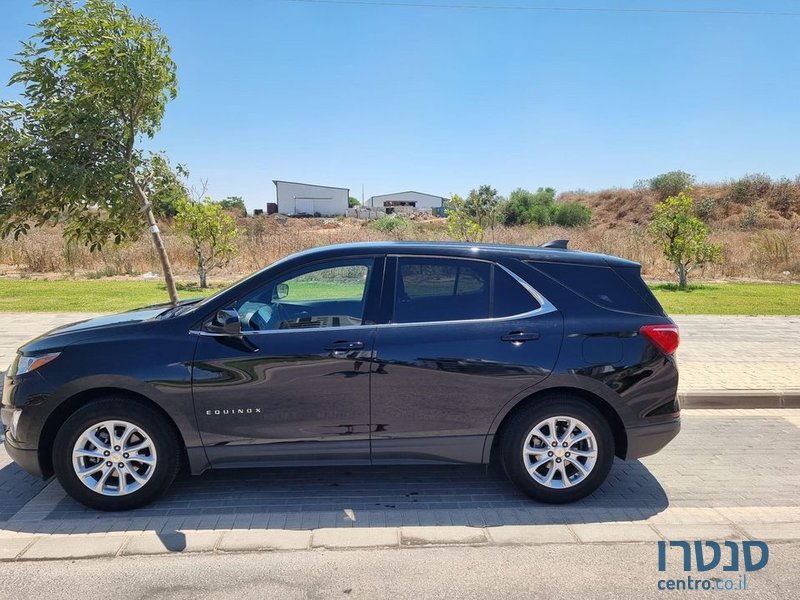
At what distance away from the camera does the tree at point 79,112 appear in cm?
647

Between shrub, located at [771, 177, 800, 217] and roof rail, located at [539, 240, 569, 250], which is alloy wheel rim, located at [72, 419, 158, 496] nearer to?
roof rail, located at [539, 240, 569, 250]

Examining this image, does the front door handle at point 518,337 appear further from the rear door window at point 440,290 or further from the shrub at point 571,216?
the shrub at point 571,216

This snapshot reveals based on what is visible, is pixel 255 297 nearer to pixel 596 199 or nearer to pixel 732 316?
pixel 732 316

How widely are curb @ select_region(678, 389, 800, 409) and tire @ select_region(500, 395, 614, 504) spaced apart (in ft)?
10.5

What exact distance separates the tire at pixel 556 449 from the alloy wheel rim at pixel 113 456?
2.41 m

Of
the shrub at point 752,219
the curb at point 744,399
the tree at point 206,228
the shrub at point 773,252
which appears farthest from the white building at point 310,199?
the curb at point 744,399

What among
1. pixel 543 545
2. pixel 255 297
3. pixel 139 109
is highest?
pixel 139 109

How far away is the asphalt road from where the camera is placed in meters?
3.08

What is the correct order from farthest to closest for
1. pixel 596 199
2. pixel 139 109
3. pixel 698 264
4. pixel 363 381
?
pixel 596 199, pixel 698 264, pixel 139 109, pixel 363 381

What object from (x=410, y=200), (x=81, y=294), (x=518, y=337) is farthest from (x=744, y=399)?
(x=410, y=200)

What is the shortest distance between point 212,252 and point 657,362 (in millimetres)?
17148

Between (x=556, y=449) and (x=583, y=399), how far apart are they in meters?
0.39

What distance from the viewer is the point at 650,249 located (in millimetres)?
22156

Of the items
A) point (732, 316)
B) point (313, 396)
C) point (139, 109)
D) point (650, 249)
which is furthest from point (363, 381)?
point (650, 249)
